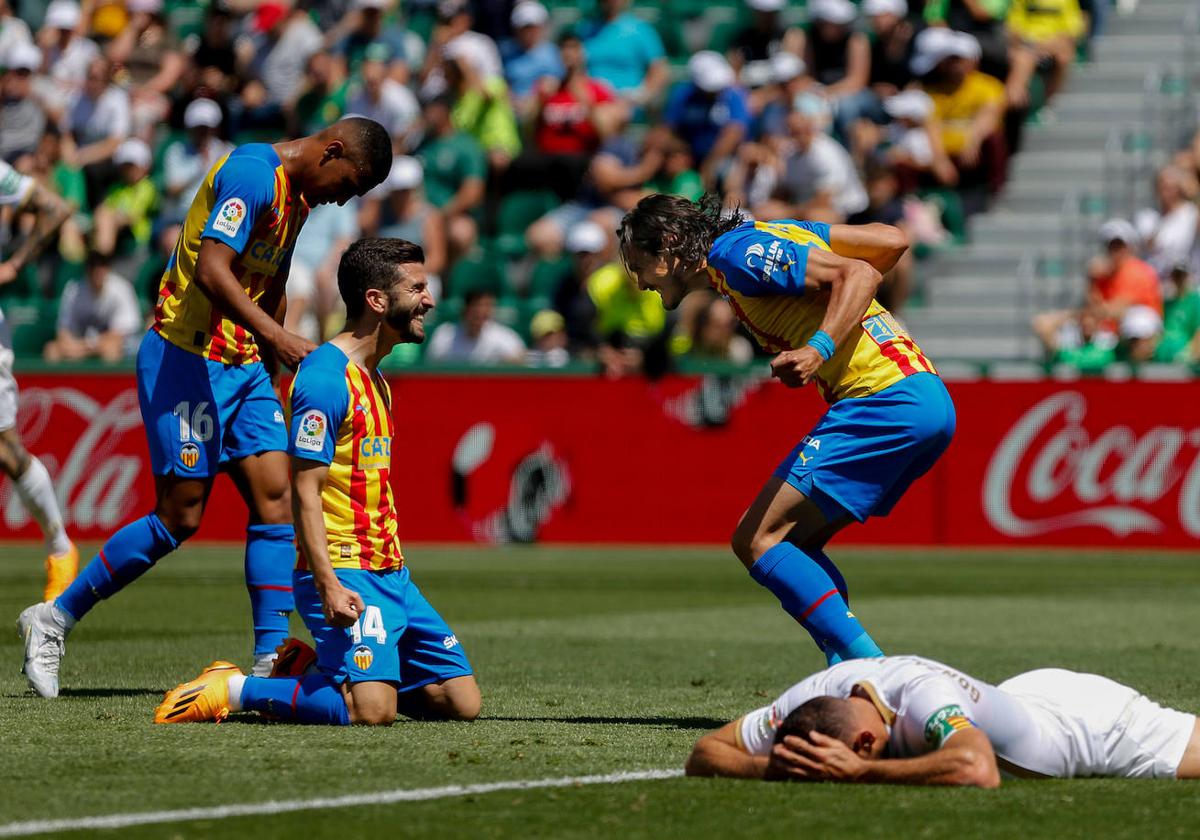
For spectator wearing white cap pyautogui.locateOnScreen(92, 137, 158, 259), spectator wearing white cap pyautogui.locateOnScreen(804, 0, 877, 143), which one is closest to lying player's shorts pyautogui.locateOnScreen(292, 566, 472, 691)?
spectator wearing white cap pyautogui.locateOnScreen(804, 0, 877, 143)

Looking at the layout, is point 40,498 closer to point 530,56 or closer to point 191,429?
point 191,429

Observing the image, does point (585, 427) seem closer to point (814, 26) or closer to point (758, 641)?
point (814, 26)

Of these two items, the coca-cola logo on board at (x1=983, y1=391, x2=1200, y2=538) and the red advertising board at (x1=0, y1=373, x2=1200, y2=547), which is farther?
the red advertising board at (x1=0, y1=373, x2=1200, y2=547)

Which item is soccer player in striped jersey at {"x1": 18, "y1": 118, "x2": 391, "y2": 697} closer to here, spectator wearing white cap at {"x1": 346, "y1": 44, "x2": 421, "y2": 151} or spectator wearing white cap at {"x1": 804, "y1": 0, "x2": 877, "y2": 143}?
spectator wearing white cap at {"x1": 804, "y1": 0, "x2": 877, "y2": 143}

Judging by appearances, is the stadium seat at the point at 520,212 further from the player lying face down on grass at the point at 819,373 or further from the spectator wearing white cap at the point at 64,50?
the player lying face down on grass at the point at 819,373

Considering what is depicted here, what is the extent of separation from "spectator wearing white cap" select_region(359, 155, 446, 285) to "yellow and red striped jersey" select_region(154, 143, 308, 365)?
11364mm

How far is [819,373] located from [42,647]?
3155 millimetres

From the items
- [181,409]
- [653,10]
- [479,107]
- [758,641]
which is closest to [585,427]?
[479,107]

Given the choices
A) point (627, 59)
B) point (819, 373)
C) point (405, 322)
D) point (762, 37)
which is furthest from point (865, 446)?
point (627, 59)

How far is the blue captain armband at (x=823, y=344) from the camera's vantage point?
6.95 metres

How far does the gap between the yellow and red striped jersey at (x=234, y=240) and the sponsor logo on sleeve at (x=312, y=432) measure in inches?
38.4

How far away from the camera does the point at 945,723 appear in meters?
5.50

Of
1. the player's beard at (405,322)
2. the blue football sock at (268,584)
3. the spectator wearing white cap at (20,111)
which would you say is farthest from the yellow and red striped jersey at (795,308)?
the spectator wearing white cap at (20,111)

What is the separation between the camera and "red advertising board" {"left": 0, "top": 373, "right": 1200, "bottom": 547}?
17.5 metres
